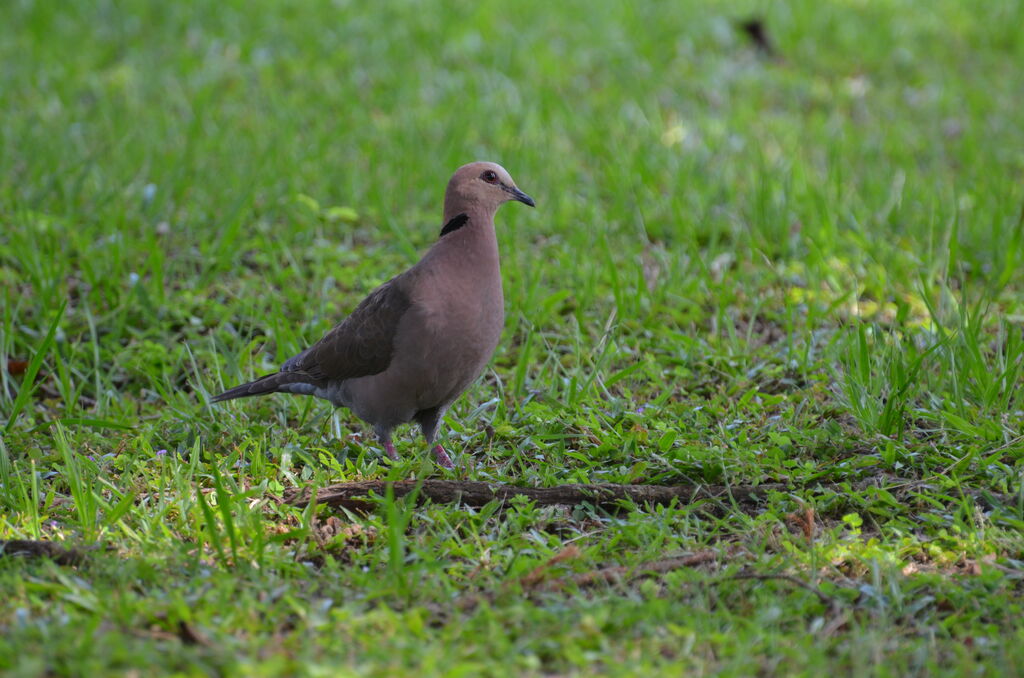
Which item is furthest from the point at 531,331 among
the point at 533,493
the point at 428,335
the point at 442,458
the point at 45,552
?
the point at 45,552

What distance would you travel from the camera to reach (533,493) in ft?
12.6

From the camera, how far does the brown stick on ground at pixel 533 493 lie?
12.5 ft

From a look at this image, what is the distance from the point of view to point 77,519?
12.0ft

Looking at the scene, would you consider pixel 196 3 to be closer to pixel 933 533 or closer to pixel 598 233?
pixel 598 233

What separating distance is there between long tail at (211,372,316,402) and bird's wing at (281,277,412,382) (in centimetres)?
3

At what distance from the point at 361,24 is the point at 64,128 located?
10.1 feet

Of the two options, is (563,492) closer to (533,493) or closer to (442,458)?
(533,493)

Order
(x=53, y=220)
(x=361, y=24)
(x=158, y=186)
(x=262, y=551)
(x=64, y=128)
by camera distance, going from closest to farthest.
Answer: (x=262, y=551) → (x=53, y=220) → (x=158, y=186) → (x=64, y=128) → (x=361, y=24)

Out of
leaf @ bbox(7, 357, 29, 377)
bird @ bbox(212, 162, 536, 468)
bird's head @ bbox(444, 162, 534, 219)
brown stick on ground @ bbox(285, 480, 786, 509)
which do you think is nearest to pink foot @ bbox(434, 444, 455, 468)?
bird @ bbox(212, 162, 536, 468)

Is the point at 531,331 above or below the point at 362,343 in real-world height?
below

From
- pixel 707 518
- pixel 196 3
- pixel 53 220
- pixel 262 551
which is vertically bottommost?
pixel 707 518

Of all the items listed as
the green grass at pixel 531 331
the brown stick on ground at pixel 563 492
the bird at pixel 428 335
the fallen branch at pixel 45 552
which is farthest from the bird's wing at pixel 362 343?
the fallen branch at pixel 45 552

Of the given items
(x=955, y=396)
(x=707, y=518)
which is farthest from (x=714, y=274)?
(x=707, y=518)

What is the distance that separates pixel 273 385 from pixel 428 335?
798 millimetres
